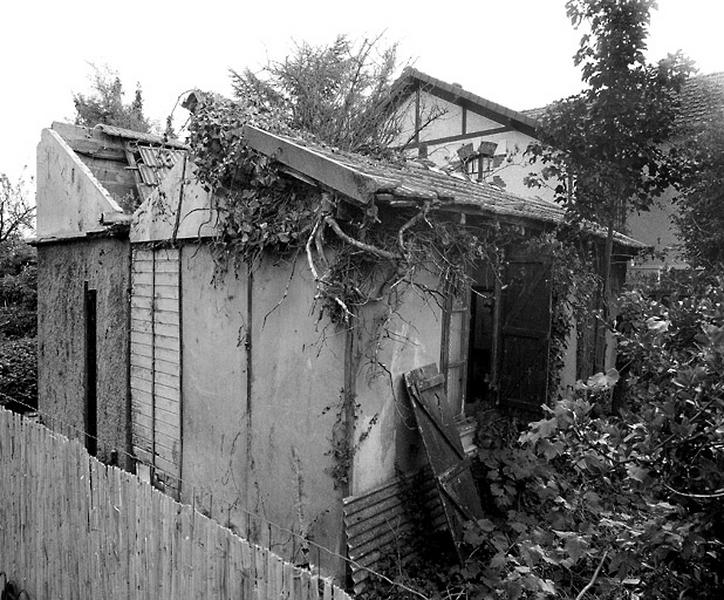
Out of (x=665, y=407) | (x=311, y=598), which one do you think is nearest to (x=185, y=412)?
(x=311, y=598)

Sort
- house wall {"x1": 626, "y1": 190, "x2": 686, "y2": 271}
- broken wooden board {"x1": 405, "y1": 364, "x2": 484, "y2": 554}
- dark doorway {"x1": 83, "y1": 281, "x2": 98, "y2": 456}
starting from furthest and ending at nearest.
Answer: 1. house wall {"x1": 626, "y1": 190, "x2": 686, "y2": 271}
2. dark doorway {"x1": 83, "y1": 281, "x2": 98, "y2": 456}
3. broken wooden board {"x1": 405, "y1": 364, "x2": 484, "y2": 554}

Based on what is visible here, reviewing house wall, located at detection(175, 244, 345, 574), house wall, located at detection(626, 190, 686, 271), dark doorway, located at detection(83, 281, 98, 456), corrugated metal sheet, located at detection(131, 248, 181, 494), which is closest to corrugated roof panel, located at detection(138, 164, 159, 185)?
dark doorway, located at detection(83, 281, 98, 456)

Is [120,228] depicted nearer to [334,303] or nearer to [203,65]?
[334,303]

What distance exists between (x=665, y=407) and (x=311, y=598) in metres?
2.01

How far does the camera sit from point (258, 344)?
5500mm

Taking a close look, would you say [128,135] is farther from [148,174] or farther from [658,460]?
[658,460]

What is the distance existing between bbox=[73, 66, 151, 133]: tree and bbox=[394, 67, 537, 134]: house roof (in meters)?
13.8

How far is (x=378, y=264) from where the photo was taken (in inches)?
189

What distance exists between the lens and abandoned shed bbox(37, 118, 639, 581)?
4812mm

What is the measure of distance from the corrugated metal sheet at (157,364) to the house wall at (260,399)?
0.22 m

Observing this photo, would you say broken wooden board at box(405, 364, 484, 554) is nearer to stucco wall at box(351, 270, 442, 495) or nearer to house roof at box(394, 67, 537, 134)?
stucco wall at box(351, 270, 442, 495)

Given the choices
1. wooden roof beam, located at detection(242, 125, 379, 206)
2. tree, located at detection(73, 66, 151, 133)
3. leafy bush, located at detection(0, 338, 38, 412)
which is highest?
tree, located at detection(73, 66, 151, 133)

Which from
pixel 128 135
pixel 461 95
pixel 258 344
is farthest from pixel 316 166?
pixel 461 95

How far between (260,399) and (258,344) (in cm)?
54
